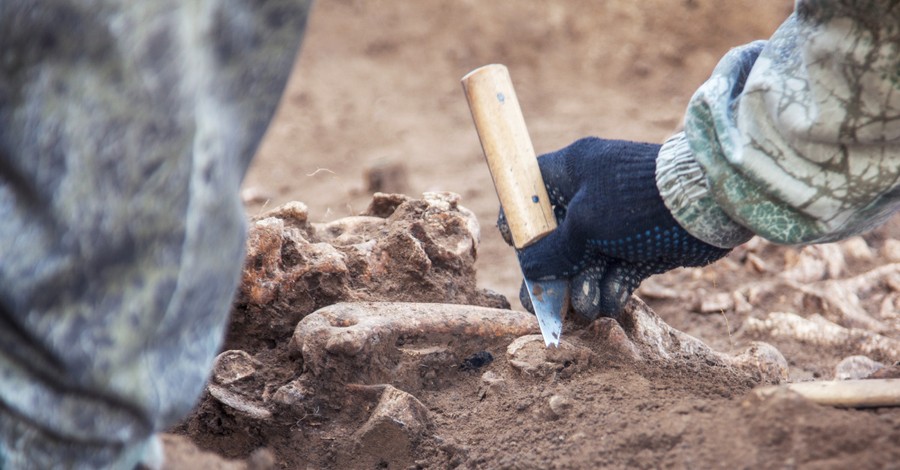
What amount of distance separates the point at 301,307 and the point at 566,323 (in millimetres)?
740

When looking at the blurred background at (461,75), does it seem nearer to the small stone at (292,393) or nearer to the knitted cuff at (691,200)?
the small stone at (292,393)

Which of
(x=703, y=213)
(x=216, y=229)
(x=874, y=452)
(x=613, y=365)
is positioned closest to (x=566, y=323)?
(x=613, y=365)

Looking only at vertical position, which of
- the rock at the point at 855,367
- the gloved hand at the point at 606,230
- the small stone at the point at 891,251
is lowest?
the small stone at the point at 891,251

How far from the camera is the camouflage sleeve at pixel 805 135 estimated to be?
180 centimetres

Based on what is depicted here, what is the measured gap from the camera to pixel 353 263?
2596 millimetres

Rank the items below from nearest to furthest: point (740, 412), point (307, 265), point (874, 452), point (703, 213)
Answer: point (874, 452) < point (740, 412) < point (703, 213) < point (307, 265)

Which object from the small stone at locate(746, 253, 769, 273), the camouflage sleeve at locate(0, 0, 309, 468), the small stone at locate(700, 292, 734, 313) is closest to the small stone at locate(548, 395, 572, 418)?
the camouflage sleeve at locate(0, 0, 309, 468)

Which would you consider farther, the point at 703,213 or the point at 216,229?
the point at 703,213

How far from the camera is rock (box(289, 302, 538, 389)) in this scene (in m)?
2.22

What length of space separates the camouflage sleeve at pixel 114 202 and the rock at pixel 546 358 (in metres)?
1.14

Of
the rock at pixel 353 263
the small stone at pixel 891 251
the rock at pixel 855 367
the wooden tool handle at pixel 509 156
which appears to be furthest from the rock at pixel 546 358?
the small stone at pixel 891 251

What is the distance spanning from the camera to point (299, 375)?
2.30 m

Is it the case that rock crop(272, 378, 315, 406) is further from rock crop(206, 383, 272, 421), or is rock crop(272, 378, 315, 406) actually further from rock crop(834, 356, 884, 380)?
rock crop(834, 356, 884, 380)

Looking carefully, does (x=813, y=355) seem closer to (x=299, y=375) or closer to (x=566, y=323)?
(x=566, y=323)
